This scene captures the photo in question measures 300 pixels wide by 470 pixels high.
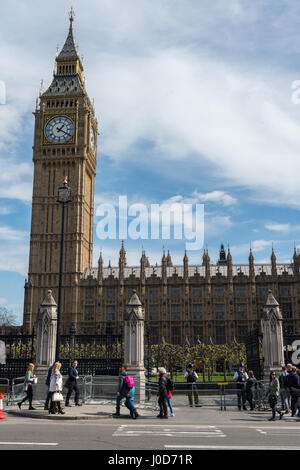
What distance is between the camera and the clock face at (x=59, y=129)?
71.8 meters

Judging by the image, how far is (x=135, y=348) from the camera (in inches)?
745

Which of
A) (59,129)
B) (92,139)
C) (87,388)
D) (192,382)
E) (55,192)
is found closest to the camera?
(192,382)

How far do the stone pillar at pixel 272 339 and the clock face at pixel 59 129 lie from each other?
57.9 metres

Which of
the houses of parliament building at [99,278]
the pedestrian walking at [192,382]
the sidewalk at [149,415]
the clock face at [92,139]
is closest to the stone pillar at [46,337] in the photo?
the sidewalk at [149,415]

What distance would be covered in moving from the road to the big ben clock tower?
54319 millimetres

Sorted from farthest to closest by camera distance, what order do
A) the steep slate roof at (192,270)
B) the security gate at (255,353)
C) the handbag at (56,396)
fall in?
the steep slate roof at (192,270), the security gate at (255,353), the handbag at (56,396)

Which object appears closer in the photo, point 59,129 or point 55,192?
point 55,192

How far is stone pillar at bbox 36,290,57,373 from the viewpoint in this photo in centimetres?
1945

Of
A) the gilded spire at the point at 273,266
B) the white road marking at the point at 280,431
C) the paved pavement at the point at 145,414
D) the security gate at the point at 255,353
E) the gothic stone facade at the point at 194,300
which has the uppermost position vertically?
the gilded spire at the point at 273,266

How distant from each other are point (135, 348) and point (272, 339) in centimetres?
569

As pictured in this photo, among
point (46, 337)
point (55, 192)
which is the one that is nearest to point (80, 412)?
point (46, 337)

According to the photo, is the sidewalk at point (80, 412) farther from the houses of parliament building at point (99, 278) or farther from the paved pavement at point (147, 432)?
the houses of parliament building at point (99, 278)

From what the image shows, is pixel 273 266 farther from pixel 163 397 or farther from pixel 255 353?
pixel 163 397

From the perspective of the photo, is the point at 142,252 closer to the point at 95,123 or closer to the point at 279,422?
the point at 95,123
